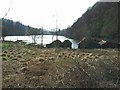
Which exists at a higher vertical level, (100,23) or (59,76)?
(100,23)

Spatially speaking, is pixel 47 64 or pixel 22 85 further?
pixel 47 64

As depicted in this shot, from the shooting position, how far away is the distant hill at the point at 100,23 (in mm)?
57731

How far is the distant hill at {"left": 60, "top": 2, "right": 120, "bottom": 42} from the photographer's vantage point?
57.7 meters

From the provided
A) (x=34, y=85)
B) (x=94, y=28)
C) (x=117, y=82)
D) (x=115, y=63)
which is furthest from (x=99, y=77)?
(x=94, y=28)

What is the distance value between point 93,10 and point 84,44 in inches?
1419

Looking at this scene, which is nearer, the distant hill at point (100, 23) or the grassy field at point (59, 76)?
the grassy field at point (59, 76)

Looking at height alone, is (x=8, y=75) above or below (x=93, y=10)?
below

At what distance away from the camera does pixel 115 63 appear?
11.0 meters

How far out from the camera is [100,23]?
212ft

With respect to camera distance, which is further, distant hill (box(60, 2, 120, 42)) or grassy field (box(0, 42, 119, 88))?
distant hill (box(60, 2, 120, 42))

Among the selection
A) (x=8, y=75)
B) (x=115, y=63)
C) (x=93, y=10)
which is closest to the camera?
(x=8, y=75)

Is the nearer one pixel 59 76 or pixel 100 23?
pixel 59 76

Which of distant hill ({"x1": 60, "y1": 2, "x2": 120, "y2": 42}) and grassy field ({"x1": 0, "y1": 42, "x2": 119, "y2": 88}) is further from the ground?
distant hill ({"x1": 60, "y1": 2, "x2": 120, "y2": 42})

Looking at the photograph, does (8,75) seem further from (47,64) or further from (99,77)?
(99,77)
